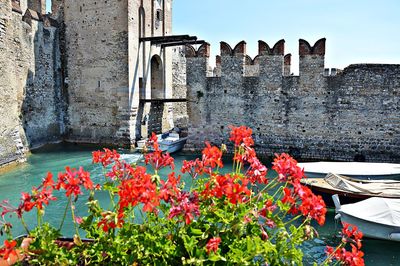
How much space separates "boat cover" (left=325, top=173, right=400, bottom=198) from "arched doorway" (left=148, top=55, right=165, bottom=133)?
37.6 feet

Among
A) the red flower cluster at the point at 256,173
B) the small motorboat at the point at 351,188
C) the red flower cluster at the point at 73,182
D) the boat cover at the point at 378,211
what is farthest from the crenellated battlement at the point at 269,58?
the red flower cluster at the point at 73,182

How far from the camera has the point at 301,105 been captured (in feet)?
47.8

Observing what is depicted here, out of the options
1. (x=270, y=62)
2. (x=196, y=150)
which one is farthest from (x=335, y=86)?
(x=196, y=150)

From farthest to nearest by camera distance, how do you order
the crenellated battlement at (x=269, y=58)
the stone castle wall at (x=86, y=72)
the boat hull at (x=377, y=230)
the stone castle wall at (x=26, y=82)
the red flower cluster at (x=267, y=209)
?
1. the stone castle wall at (x=86, y=72)
2. the crenellated battlement at (x=269, y=58)
3. the stone castle wall at (x=26, y=82)
4. the boat hull at (x=377, y=230)
5. the red flower cluster at (x=267, y=209)

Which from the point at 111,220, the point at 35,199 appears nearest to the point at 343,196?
the point at 111,220

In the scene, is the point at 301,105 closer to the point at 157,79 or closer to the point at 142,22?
the point at 157,79

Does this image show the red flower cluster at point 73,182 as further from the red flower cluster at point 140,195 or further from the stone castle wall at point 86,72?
the stone castle wall at point 86,72

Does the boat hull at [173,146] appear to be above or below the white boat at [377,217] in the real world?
above

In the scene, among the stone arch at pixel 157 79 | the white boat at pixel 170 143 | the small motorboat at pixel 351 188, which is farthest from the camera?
the stone arch at pixel 157 79

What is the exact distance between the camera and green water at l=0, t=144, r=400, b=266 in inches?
268

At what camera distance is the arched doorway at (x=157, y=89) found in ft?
63.0

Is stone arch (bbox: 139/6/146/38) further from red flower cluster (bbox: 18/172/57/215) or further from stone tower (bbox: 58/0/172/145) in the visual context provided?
red flower cluster (bbox: 18/172/57/215)

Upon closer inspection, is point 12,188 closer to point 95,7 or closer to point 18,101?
point 18,101

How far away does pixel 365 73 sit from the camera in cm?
1358
